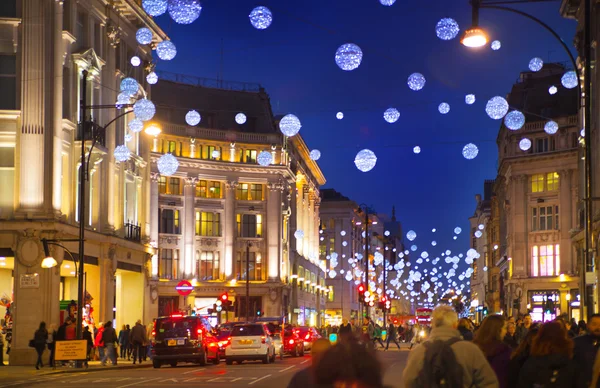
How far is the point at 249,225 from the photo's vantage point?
90938mm

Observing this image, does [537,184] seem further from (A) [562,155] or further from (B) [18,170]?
(B) [18,170]

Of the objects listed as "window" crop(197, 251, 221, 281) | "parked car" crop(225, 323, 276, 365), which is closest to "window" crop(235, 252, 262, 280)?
"window" crop(197, 251, 221, 281)

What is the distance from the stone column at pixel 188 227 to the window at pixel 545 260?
2745 centimetres

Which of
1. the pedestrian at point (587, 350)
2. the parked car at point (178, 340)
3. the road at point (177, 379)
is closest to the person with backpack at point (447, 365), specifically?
the pedestrian at point (587, 350)

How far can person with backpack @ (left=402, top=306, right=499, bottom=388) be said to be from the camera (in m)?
8.99

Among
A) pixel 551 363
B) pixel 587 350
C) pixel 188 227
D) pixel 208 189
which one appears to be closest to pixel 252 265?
pixel 188 227

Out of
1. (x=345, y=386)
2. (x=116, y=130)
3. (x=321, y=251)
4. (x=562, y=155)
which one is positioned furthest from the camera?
(x=321, y=251)

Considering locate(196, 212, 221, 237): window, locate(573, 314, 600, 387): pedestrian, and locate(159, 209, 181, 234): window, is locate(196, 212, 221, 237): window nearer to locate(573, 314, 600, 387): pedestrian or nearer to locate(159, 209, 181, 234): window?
locate(159, 209, 181, 234): window

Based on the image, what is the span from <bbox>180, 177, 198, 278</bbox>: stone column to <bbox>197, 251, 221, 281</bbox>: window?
1.36 m

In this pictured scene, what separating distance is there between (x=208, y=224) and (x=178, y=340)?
51609mm

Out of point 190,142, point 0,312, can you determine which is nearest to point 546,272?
point 190,142

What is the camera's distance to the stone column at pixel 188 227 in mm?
87062

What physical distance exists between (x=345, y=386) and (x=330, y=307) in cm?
13759

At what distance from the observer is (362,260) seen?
154m
